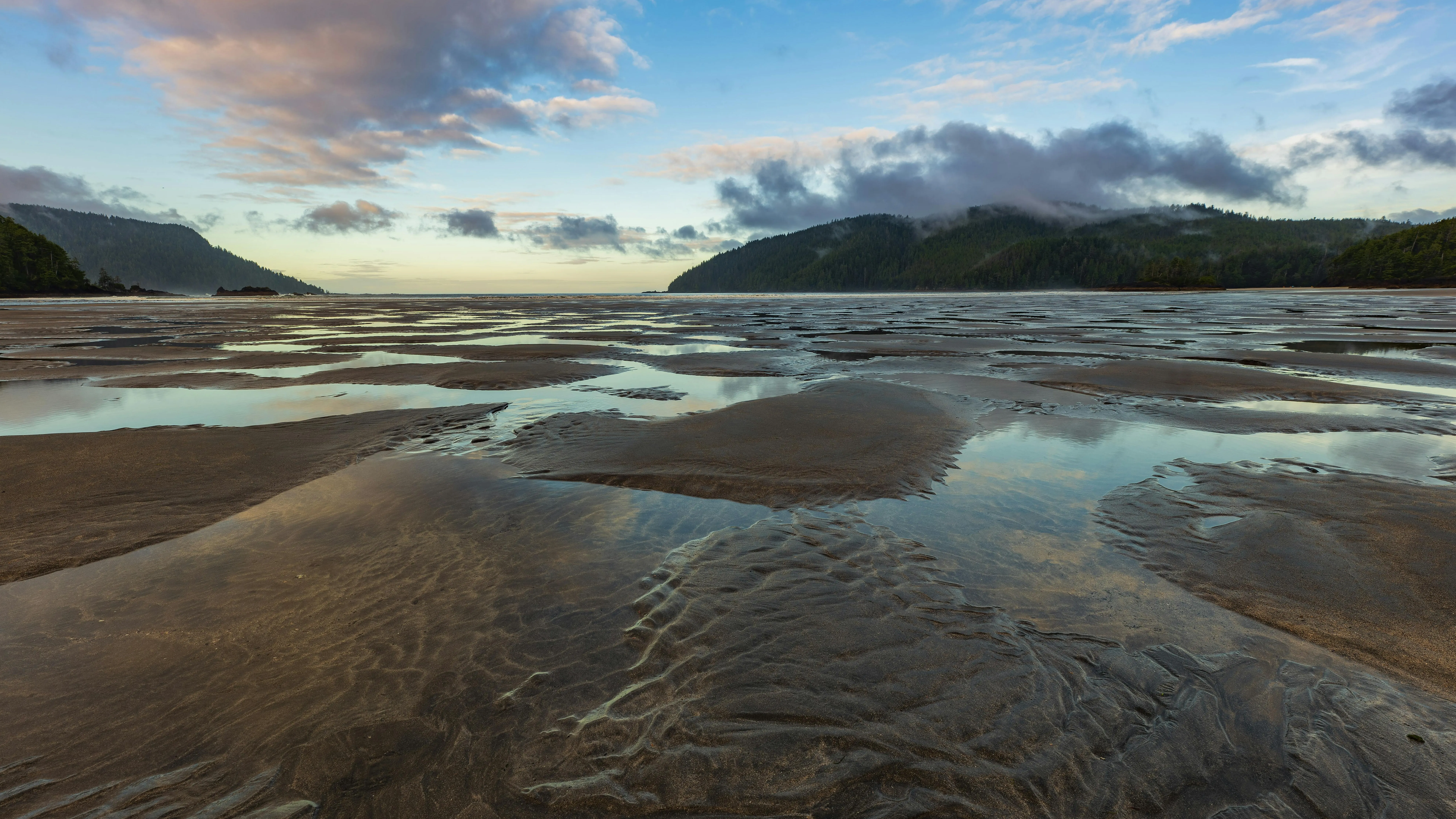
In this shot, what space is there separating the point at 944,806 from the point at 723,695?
1.27 metres

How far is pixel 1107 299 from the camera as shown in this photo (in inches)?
3371

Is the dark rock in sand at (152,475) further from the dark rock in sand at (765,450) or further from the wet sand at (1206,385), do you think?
the wet sand at (1206,385)

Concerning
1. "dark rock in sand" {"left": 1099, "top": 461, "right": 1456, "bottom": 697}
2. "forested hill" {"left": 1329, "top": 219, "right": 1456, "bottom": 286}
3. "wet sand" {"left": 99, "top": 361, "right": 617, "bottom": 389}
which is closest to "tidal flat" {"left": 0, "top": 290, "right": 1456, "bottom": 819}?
"dark rock in sand" {"left": 1099, "top": 461, "right": 1456, "bottom": 697}

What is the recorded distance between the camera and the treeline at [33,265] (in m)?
91.5

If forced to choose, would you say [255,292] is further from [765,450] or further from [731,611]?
→ [731,611]

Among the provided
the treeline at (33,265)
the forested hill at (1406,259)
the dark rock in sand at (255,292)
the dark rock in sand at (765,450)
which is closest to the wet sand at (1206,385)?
the dark rock in sand at (765,450)

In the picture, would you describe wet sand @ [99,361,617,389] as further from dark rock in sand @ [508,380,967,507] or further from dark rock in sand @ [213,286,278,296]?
dark rock in sand @ [213,286,278,296]

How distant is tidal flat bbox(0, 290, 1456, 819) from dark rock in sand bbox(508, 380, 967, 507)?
0.28 feet

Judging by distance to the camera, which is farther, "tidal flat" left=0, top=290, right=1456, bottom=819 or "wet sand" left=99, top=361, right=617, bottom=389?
"wet sand" left=99, top=361, right=617, bottom=389

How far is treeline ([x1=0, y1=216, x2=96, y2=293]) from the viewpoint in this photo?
91500 mm

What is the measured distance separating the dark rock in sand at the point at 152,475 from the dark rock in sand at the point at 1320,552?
949 centimetres

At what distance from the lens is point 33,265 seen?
3848 inches

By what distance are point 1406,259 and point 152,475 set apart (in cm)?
18966

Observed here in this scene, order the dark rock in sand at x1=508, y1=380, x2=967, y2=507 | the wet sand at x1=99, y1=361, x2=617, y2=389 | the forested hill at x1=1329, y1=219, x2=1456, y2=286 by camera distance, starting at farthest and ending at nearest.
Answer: the forested hill at x1=1329, y1=219, x2=1456, y2=286 → the wet sand at x1=99, y1=361, x2=617, y2=389 → the dark rock in sand at x1=508, y1=380, x2=967, y2=507
